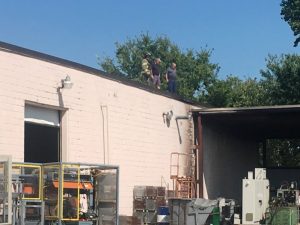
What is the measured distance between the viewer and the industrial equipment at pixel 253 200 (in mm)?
21188

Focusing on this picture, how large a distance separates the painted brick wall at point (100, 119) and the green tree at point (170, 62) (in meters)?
33.0

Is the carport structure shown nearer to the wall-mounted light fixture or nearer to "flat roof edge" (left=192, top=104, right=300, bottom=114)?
"flat roof edge" (left=192, top=104, right=300, bottom=114)

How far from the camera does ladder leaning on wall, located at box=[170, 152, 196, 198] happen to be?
879 inches

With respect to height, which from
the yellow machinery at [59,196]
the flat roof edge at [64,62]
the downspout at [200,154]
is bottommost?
the yellow machinery at [59,196]

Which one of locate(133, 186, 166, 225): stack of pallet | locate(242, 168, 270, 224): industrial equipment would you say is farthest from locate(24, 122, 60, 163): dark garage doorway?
locate(242, 168, 270, 224): industrial equipment

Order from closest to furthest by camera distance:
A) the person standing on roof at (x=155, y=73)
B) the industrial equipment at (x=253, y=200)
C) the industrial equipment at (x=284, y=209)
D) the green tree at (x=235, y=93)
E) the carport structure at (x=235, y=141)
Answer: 1. the industrial equipment at (x=284, y=209)
2. the industrial equipment at (x=253, y=200)
3. the carport structure at (x=235, y=141)
4. the person standing on roof at (x=155, y=73)
5. the green tree at (x=235, y=93)

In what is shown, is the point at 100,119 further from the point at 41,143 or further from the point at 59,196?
the point at 59,196

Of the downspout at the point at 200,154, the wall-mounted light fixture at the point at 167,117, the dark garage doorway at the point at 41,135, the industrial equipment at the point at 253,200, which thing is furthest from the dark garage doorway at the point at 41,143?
the downspout at the point at 200,154

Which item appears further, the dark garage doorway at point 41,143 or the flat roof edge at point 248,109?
the flat roof edge at point 248,109

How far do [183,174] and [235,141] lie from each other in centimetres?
653

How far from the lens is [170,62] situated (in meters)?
60.8

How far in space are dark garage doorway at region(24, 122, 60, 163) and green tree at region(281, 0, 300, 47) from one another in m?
18.4

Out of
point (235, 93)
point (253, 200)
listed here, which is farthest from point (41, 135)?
point (235, 93)

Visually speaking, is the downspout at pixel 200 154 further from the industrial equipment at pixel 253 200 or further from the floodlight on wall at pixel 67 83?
the floodlight on wall at pixel 67 83
